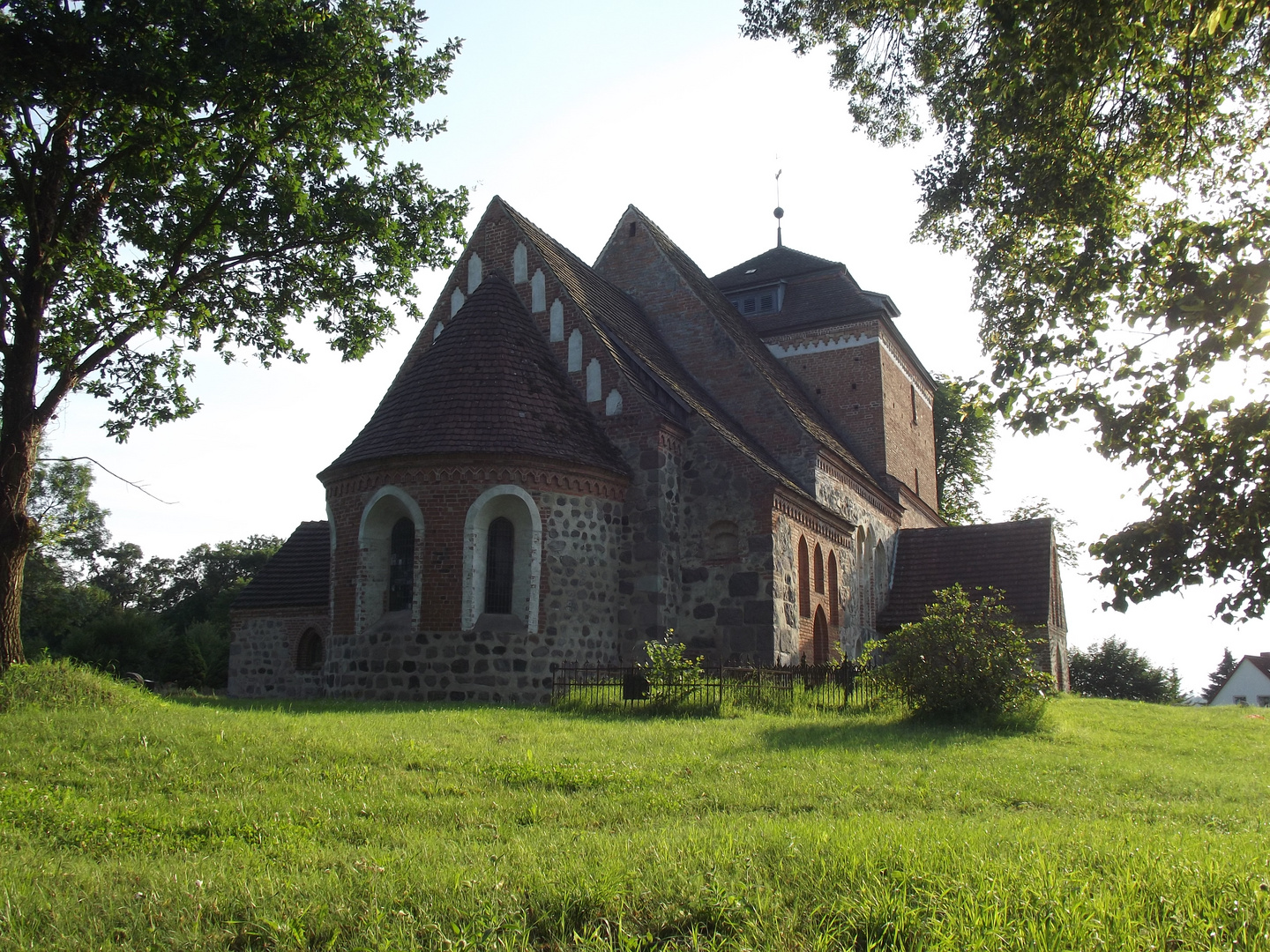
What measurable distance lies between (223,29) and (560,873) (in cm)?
1036

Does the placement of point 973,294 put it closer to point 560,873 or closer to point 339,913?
point 560,873

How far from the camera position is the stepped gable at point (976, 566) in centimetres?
2395

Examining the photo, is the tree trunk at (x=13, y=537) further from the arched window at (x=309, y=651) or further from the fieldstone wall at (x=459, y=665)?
the arched window at (x=309, y=651)

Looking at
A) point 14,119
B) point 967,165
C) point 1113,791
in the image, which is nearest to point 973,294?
point 967,165

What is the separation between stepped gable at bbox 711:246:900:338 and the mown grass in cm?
1921

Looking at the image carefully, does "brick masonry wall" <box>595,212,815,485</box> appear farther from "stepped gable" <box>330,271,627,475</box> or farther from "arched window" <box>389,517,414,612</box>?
"arched window" <box>389,517,414,612</box>

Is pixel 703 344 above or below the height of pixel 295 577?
above

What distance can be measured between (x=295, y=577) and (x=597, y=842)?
18741mm

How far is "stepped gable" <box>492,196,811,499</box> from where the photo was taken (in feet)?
59.3

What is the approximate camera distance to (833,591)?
20922 millimetres

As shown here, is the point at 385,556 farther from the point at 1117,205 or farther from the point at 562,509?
the point at 1117,205

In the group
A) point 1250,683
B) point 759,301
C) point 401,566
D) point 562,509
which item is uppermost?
point 759,301

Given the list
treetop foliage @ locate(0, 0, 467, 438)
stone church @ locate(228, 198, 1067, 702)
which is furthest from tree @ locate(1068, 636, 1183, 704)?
treetop foliage @ locate(0, 0, 467, 438)

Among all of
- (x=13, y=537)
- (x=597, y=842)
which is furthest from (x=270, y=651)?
(x=597, y=842)
